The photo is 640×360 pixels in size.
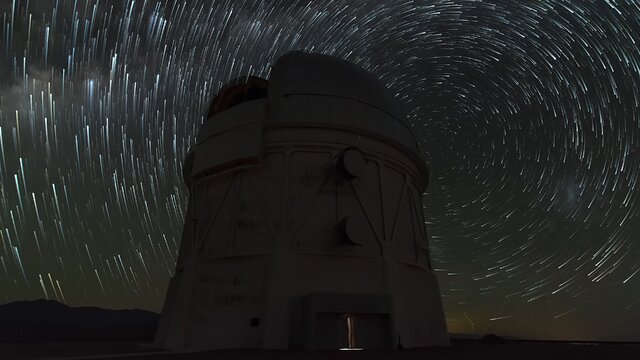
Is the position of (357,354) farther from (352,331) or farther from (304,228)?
(304,228)

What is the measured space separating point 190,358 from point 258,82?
43.6ft

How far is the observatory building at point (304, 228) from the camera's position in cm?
1520

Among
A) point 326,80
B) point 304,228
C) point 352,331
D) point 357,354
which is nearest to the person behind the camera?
point 357,354

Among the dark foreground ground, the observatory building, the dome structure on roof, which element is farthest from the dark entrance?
the dome structure on roof

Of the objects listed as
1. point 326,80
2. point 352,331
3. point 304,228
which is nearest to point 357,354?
point 352,331

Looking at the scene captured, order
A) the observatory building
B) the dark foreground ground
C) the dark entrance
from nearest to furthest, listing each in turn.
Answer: the dark foreground ground < the dark entrance < the observatory building

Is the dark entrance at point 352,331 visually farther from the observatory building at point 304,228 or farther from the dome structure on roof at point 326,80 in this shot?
the dome structure on roof at point 326,80

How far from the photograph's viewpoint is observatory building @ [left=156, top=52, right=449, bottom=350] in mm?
15203

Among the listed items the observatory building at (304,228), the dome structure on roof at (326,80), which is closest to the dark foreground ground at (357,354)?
the observatory building at (304,228)

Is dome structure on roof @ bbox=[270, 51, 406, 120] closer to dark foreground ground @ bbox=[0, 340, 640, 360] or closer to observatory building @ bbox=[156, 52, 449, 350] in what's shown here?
observatory building @ bbox=[156, 52, 449, 350]

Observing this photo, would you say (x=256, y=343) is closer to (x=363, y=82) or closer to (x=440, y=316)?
(x=440, y=316)

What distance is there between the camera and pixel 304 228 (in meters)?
16.5

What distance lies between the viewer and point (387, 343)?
15125 mm

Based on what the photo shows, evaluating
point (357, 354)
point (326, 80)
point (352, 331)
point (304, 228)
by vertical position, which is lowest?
point (357, 354)
